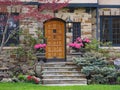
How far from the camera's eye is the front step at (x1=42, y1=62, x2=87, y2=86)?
17750 millimetres

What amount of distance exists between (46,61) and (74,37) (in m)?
2.14

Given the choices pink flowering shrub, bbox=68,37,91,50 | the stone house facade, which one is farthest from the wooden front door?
pink flowering shrub, bbox=68,37,91,50

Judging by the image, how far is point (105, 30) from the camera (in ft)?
73.6

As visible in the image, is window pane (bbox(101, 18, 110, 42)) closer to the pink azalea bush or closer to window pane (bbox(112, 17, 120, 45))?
window pane (bbox(112, 17, 120, 45))

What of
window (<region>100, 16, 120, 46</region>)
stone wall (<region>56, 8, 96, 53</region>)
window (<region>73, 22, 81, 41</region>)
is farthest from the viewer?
window (<region>100, 16, 120, 46</region>)

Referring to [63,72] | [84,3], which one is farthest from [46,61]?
[84,3]

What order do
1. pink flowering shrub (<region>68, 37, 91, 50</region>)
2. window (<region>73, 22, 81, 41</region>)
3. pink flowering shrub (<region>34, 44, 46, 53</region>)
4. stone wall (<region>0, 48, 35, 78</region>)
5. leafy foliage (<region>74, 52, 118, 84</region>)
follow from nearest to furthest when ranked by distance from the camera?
leafy foliage (<region>74, 52, 118, 84</region>)
stone wall (<region>0, 48, 35, 78</region>)
pink flowering shrub (<region>34, 44, 46, 53</region>)
pink flowering shrub (<region>68, 37, 91, 50</region>)
window (<region>73, 22, 81, 41</region>)

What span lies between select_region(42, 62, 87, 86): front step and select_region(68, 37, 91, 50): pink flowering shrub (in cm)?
114

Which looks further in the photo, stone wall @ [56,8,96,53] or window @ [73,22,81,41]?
window @ [73,22,81,41]

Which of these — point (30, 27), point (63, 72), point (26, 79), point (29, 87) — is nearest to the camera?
point (29, 87)

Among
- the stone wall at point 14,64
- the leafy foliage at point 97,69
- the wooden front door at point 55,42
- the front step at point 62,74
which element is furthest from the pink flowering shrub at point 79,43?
the stone wall at point 14,64

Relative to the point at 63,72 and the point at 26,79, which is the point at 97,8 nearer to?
the point at 63,72

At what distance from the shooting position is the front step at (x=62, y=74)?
17750 millimetres

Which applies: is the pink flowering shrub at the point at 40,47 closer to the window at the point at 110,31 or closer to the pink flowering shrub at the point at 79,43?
the pink flowering shrub at the point at 79,43
